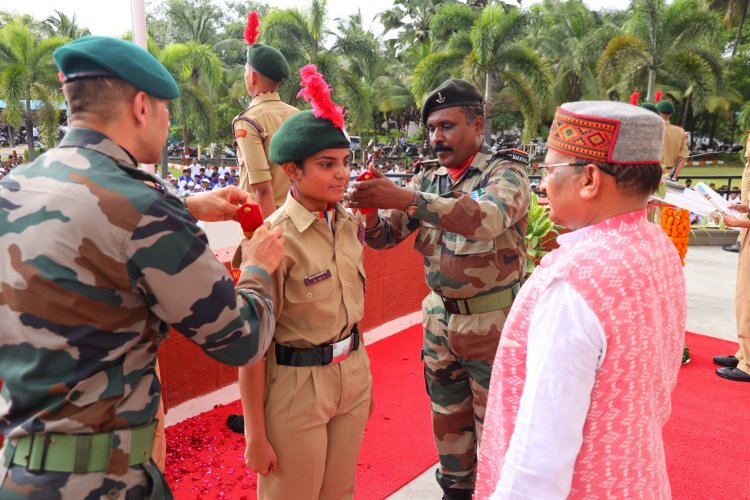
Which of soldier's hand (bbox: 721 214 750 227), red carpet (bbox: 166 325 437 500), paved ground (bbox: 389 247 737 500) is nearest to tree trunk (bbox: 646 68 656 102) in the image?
paved ground (bbox: 389 247 737 500)

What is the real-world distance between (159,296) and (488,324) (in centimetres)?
161

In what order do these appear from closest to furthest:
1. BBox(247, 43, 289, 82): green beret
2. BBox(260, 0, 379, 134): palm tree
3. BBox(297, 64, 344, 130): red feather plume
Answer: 1. BBox(297, 64, 344, 130): red feather plume
2. BBox(247, 43, 289, 82): green beret
3. BBox(260, 0, 379, 134): palm tree

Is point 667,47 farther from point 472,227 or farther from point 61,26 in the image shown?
point 61,26

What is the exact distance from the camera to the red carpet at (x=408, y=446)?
2984 mm

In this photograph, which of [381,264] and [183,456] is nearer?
[183,456]

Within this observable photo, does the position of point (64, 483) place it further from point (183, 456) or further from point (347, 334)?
point (183, 456)

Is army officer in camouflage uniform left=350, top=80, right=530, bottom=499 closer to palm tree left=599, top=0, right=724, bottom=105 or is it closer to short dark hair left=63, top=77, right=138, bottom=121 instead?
short dark hair left=63, top=77, right=138, bottom=121

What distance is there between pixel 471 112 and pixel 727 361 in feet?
11.8

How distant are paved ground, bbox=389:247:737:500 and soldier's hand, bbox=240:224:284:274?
72.5 inches

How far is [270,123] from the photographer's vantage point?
11.4 feet

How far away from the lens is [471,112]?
2543 millimetres

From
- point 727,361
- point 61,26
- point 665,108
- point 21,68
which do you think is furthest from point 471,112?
point 61,26

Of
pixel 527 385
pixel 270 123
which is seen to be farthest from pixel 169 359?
pixel 527 385

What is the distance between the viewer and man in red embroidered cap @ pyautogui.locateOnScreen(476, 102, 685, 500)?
3.78 feet
